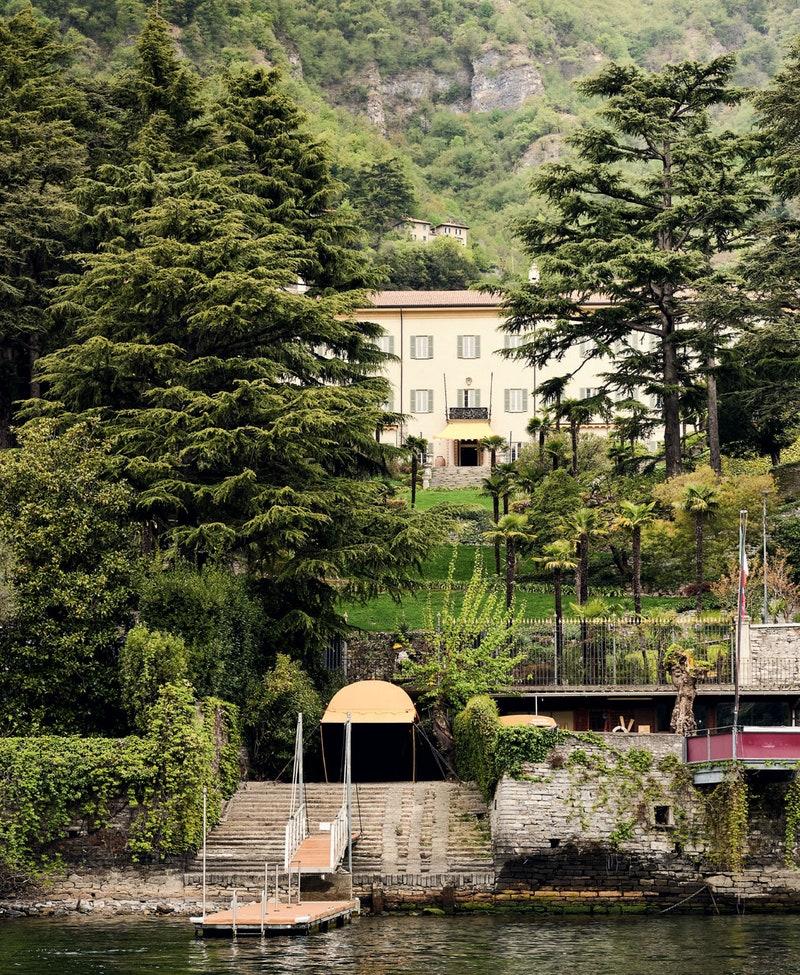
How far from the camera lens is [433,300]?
3538 inches

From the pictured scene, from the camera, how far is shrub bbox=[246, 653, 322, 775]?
42.4m

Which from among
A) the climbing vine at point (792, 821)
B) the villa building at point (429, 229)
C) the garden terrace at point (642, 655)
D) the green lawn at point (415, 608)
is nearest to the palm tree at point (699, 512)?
the green lawn at point (415, 608)

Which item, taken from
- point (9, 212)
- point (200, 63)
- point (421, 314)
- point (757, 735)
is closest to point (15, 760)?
point (757, 735)

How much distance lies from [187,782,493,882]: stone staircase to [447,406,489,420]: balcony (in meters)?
49.2

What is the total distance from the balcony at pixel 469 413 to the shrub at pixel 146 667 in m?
50.8

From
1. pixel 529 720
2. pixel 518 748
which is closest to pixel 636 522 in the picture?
pixel 529 720

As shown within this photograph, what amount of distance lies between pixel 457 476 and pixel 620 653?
40915 millimetres

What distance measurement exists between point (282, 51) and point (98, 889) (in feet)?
531

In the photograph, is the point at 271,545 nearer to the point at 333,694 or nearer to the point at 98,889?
the point at 333,694

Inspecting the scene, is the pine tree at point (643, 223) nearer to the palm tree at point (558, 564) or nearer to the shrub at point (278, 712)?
the palm tree at point (558, 564)

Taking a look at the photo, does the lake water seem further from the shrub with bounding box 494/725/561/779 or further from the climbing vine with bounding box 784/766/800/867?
the shrub with bounding box 494/725/561/779

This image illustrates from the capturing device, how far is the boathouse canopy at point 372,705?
138 feet

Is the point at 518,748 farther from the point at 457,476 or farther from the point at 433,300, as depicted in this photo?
the point at 433,300

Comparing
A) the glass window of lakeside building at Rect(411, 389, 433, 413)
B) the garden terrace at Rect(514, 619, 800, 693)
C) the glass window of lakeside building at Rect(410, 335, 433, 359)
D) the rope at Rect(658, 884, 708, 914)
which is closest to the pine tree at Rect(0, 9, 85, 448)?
the garden terrace at Rect(514, 619, 800, 693)
